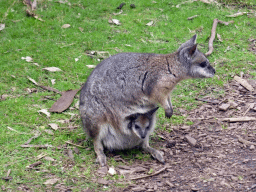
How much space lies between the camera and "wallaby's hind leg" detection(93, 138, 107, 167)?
4.44 m

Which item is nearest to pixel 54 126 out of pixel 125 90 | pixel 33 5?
pixel 125 90

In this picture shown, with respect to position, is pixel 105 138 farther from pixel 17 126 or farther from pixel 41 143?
pixel 17 126

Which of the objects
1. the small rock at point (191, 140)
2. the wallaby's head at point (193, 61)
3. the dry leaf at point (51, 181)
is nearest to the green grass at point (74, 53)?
the dry leaf at point (51, 181)

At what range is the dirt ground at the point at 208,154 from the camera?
3.88 m

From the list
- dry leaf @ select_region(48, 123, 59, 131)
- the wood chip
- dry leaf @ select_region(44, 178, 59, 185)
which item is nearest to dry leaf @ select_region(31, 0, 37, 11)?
dry leaf @ select_region(48, 123, 59, 131)

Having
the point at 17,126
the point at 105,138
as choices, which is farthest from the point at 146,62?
the point at 17,126

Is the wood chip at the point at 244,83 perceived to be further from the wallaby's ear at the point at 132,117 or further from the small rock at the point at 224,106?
the wallaby's ear at the point at 132,117

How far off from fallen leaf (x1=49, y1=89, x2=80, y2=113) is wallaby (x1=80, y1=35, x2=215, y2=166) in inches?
40.3

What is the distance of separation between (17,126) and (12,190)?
4.46 ft

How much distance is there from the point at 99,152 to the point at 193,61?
1.76 meters

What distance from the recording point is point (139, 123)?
177 inches

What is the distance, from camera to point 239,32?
7.95 meters

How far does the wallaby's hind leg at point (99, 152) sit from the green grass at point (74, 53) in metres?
0.11

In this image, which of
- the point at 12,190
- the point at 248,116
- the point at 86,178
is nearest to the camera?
the point at 12,190
